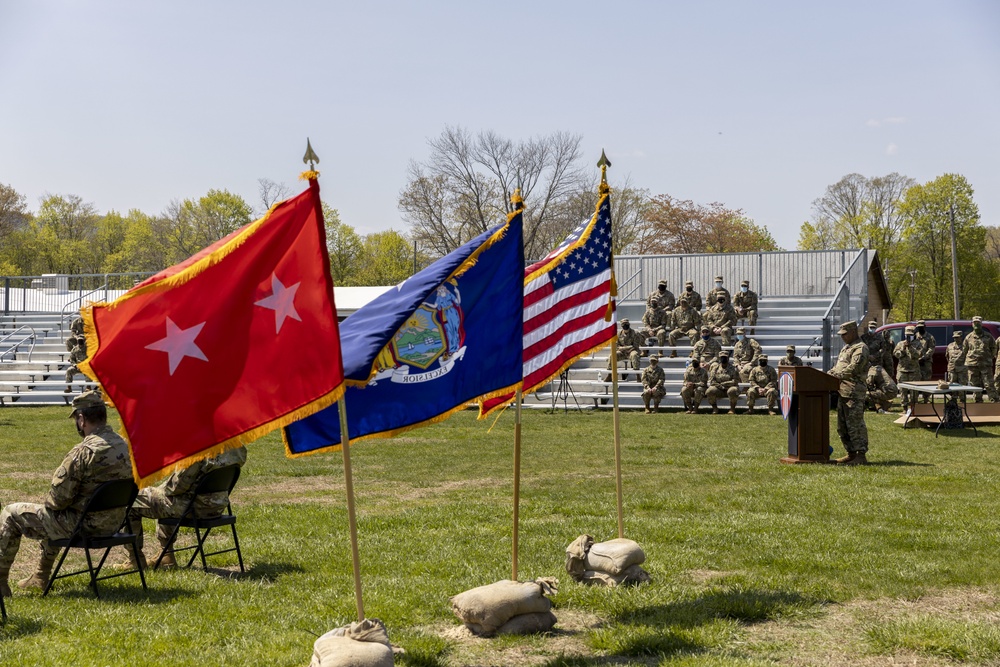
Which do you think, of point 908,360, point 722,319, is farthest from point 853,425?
point 722,319

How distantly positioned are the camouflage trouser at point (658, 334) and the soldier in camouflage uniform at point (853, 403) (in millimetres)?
15772

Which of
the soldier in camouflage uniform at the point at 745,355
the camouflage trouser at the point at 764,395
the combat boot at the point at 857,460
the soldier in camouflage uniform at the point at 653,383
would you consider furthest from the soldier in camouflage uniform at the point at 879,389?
the combat boot at the point at 857,460

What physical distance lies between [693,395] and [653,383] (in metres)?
1.20

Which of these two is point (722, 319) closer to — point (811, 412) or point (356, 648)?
point (811, 412)

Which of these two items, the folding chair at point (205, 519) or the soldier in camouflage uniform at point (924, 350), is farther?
the soldier in camouflage uniform at point (924, 350)

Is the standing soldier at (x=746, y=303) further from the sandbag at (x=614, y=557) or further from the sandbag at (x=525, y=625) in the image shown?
the sandbag at (x=525, y=625)

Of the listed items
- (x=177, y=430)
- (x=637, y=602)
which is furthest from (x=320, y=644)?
(x=637, y=602)

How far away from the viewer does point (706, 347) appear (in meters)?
29.2

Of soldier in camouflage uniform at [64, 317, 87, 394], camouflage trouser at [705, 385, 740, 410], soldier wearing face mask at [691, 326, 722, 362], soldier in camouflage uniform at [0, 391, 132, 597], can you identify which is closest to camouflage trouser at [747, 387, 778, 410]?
camouflage trouser at [705, 385, 740, 410]

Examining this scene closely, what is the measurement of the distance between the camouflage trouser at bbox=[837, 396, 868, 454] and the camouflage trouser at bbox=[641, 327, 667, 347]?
16.0 m

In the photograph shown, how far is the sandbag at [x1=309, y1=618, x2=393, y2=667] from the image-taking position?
5480mm

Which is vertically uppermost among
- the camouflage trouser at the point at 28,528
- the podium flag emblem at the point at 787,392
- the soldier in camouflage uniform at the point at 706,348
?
the soldier in camouflage uniform at the point at 706,348

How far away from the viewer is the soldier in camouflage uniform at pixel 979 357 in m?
27.9

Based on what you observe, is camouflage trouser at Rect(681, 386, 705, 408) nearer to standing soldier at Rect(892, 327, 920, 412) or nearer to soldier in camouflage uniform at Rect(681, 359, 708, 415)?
soldier in camouflage uniform at Rect(681, 359, 708, 415)
